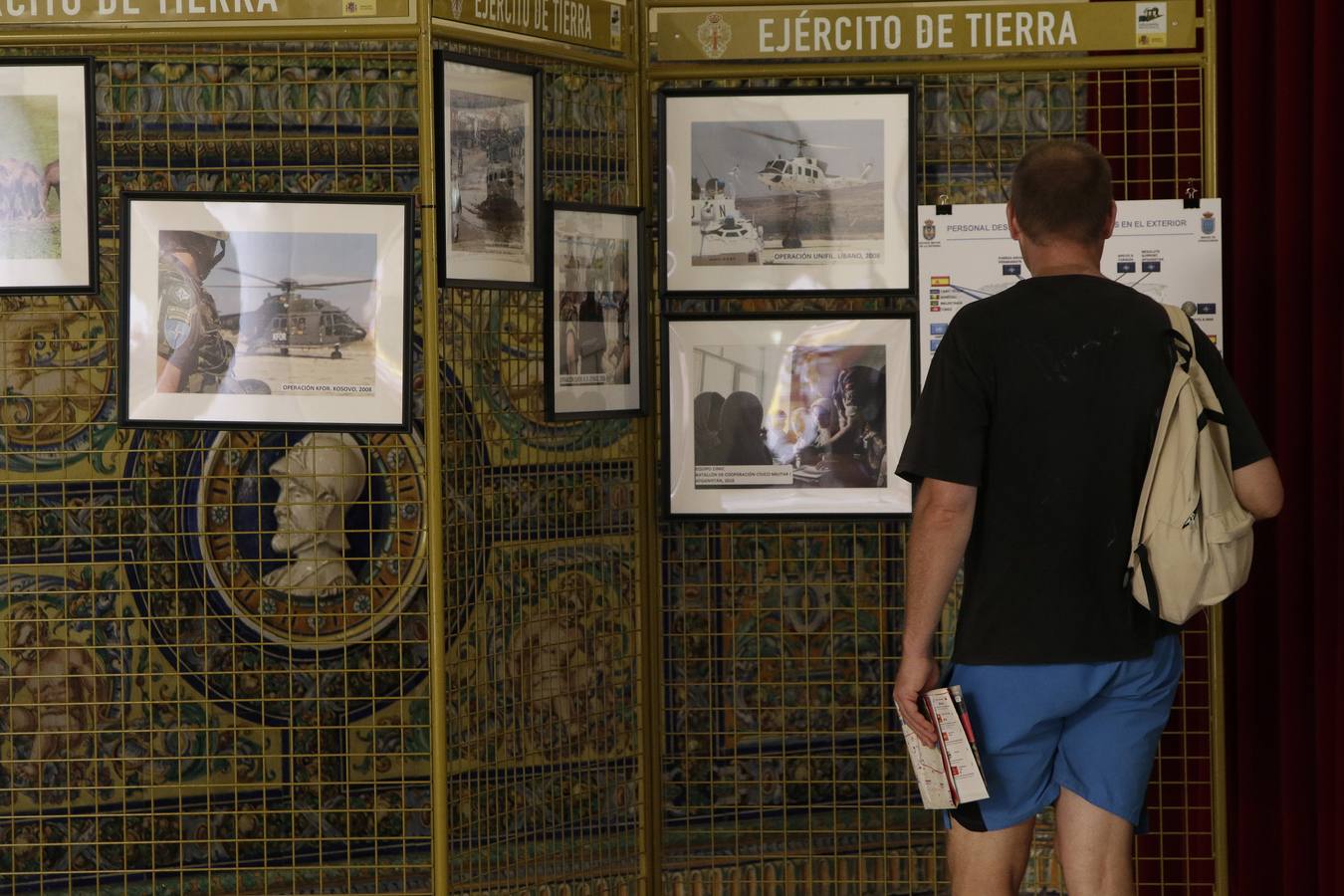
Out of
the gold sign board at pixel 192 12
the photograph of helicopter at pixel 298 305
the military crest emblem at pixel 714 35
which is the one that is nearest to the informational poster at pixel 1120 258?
the military crest emblem at pixel 714 35

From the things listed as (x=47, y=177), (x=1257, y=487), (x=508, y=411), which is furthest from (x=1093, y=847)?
Answer: (x=47, y=177)

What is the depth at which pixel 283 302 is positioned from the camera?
312 centimetres

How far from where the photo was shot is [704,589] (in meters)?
4.24

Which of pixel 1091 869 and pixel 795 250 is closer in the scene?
pixel 1091 869

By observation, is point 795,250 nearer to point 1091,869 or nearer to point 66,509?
point 1091,869

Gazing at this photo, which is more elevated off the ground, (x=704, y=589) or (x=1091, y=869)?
(x=704, y=589)

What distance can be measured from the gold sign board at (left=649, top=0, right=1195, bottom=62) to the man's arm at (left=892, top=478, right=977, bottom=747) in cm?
150

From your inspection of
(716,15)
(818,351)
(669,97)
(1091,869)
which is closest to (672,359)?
(818,351)

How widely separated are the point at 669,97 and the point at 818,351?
75cm

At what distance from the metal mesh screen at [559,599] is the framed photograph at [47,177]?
892mm

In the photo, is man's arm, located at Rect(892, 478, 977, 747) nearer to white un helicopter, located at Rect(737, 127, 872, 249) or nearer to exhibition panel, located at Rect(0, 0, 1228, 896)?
exhibition panel, located at Rect(0, 0, 1228, 896)

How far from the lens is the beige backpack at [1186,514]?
2.38 meters

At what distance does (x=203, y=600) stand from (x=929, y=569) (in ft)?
8.68

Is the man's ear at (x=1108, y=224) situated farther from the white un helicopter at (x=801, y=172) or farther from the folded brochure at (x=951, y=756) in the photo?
the white un helicopter at (x=801, y=172)
